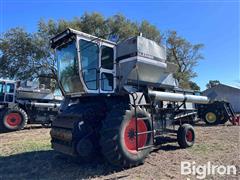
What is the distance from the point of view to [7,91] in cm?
1466

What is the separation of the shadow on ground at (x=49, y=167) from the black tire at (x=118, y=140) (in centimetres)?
38

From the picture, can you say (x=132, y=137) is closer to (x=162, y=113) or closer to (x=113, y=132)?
(x=113, y=132)

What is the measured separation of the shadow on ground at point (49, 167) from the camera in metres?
5.04

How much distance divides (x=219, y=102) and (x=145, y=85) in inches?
438

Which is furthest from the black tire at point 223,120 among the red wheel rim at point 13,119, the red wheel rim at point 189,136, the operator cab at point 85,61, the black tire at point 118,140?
the red wheel rim at point 13,119

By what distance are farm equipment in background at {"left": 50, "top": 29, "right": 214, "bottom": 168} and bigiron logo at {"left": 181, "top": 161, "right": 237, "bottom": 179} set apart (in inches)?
37.3

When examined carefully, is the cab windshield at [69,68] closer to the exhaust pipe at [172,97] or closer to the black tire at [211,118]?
the exhaust pipe at [172,97]

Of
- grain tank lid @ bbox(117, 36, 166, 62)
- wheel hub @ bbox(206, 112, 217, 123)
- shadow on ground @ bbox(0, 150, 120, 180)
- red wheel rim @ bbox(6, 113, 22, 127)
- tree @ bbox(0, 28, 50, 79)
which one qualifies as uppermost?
tree @ bbox(0, 28, 50, 79)

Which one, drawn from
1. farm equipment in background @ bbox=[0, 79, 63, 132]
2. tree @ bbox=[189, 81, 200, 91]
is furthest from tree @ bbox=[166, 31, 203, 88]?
farm equipment in background @ bbox=[0, 79, 63, 132]

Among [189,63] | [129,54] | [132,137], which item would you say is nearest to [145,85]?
[129,54]

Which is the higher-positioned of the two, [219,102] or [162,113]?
[219,102]

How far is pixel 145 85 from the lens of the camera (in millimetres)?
7211

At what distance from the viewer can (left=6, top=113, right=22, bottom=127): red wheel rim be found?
13594mm

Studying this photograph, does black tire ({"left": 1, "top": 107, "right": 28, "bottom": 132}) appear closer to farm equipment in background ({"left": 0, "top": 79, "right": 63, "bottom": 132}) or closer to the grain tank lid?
farm equipment in background ({"left": 0, "top": 79, "right": 63, "bottom": 132})
